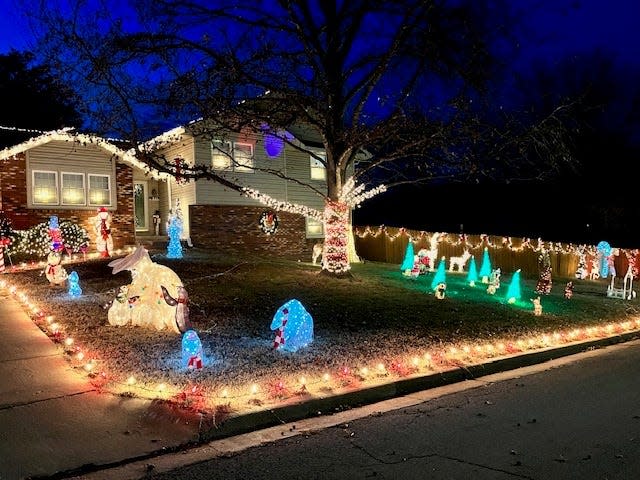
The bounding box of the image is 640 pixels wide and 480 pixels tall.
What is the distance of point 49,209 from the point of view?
20.1m

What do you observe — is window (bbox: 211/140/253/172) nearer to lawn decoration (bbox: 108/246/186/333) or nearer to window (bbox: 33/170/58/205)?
window (bbox: 33/170/58/205)

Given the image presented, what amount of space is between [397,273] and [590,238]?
18057 millimetres

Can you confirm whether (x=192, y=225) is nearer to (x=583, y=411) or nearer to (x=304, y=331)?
(x=304, y=331)

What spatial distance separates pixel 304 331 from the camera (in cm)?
834

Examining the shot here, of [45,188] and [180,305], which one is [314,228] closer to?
[45,188]

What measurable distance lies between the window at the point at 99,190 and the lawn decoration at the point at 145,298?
13129 mm

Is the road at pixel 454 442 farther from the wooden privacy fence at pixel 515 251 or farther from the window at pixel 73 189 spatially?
the window at pixel 73 189

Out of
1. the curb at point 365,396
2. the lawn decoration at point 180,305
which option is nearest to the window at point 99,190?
the lawn decoration at point 180,305

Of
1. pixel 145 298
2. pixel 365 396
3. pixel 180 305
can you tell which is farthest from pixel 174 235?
pixel 365 396

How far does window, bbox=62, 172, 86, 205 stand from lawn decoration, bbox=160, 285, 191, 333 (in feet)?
45.5

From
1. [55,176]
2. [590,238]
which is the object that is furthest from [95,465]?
[590,238]

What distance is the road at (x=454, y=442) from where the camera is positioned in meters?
4.75

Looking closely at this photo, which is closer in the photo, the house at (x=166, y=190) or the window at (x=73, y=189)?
the house at (x=166, y=190)

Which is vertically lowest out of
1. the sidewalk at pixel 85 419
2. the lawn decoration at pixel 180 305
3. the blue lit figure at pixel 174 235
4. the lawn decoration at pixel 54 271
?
the sidewalk at pixel 85 419
